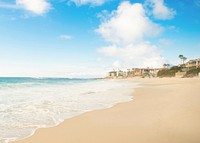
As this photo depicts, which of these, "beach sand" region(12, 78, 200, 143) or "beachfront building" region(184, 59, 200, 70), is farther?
"beachfront building" region(184, 59, 200, 70)

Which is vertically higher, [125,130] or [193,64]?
[193,64]

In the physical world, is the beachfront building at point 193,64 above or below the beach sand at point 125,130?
above

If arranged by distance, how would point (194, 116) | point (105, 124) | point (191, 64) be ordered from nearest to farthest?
point (105, 124)
point (194, 116)
point (191, 64)

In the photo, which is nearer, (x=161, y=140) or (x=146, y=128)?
(x=161, y=140)

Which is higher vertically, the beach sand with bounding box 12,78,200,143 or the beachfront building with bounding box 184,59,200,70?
the beachfront building with bounding box 184,59,200,70

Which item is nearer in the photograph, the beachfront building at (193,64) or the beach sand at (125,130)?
the beach sand at (125,130)

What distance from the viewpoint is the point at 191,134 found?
561cm

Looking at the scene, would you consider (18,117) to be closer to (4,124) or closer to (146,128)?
(4,124)

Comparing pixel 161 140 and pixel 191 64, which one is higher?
pixel 191 64

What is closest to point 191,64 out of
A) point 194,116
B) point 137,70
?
point 137,70

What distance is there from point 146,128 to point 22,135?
352 centimetres

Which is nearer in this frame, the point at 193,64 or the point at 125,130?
the point at 125,130

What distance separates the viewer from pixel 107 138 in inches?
216

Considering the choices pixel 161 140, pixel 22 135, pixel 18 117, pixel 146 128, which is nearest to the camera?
pixel 161 140
